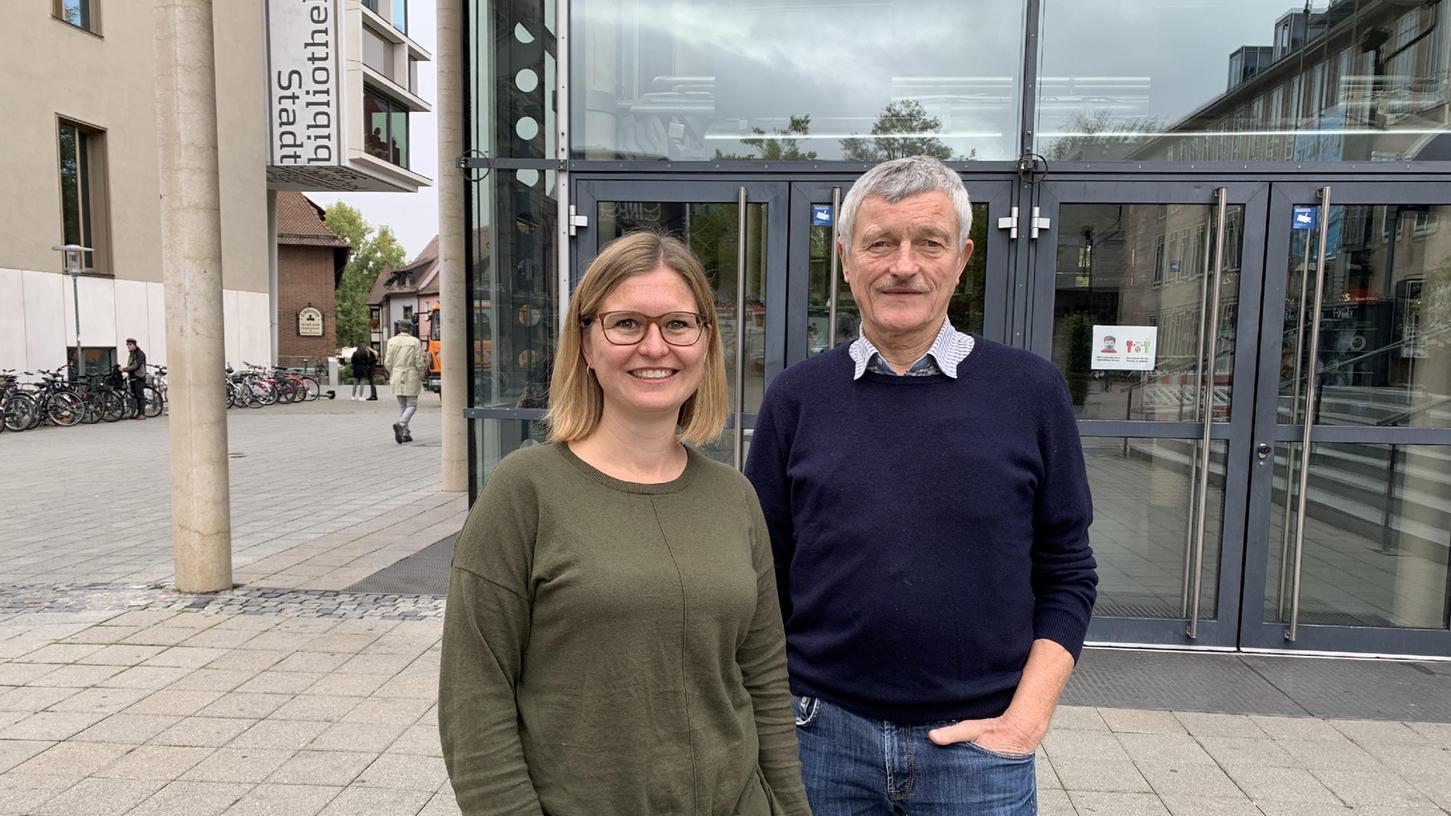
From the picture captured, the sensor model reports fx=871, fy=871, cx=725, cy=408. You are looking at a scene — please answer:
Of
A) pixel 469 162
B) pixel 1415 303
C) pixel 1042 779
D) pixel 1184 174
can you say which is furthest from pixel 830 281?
pixel 1415 303

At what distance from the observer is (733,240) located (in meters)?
4.86

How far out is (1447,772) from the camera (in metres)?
3.35

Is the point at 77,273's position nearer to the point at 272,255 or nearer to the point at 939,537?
the point at 272,255

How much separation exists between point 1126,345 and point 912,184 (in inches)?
142

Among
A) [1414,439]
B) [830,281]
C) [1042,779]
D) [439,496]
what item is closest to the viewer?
[1042,779]

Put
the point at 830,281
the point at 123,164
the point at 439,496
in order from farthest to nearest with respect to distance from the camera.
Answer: the point at 123,164 < the point at 439,496 < the point at 830,281

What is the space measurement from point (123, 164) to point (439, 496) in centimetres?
1688

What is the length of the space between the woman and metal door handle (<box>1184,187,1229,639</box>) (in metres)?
3.91

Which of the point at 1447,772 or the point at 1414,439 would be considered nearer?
the point at 1447,772

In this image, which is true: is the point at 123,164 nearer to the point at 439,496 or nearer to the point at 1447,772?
the point at 439,496

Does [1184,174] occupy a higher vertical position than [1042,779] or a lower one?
higher

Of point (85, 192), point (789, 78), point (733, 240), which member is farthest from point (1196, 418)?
point (85, 192)

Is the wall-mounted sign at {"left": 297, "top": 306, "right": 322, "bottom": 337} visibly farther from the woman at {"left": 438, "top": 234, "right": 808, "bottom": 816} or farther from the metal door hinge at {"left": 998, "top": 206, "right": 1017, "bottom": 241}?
the woman at {"left": 438, "top": 234, "right": 808, "bottom": 816}

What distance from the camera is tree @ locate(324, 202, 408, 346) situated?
231 ft
